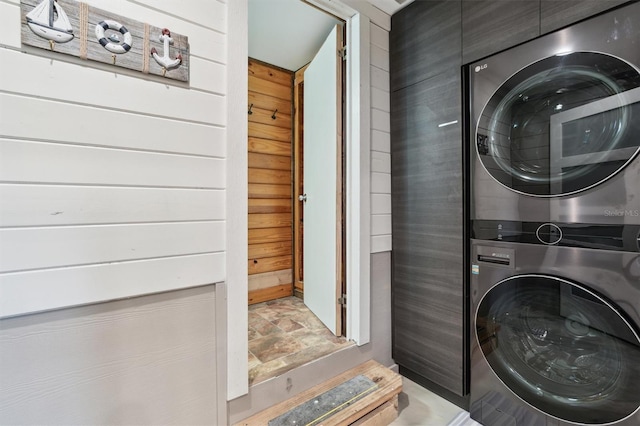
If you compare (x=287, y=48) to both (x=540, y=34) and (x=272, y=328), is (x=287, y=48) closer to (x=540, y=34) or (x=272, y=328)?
(x=540, y=34)

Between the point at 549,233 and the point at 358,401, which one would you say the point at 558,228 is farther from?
the point at 358,401

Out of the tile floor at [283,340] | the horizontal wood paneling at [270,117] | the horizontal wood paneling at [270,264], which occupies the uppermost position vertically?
the horizontal wood paneling at [270,117]

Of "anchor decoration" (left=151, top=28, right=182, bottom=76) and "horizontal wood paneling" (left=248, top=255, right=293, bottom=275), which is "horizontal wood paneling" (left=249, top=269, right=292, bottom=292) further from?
"anchor decoration" (left=151, top=28, right=182, bottom=76)

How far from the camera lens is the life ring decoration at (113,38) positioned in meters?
1.02

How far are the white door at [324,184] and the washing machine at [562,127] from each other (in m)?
0.82

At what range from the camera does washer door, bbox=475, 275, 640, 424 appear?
1092mm

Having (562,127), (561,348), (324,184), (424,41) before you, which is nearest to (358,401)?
(561,348)

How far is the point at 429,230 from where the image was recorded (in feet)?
5.57

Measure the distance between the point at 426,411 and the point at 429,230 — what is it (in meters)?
1.03

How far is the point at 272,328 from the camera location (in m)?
2.07

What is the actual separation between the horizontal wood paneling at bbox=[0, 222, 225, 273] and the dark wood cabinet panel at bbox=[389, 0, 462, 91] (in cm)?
147

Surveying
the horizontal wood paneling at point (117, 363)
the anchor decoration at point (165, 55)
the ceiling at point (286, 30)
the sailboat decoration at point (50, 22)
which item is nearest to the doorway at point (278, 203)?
the ceiling at point (286, 30)

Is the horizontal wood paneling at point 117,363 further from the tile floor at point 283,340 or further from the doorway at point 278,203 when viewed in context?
the doorway at point 278,203

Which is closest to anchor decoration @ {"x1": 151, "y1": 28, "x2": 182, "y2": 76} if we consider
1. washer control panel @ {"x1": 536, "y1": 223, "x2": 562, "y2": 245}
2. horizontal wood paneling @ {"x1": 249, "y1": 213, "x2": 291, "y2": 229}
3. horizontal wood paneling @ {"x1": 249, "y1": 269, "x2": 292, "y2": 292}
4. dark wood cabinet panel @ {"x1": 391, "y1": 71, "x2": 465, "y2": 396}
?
dark wood cabinet panel @ {"x1": 391, "y1": 71, "x2": 465, "y2": 396}
